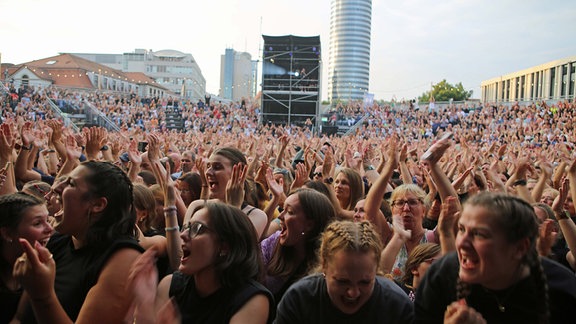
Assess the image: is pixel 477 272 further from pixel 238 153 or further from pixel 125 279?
pixel 238 153

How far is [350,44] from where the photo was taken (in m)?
152

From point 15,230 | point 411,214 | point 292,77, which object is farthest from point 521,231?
point 292,77

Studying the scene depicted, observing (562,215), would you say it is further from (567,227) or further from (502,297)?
(502,297)

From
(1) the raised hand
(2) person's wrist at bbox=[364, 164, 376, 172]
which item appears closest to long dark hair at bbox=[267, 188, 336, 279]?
(1) the raised hand

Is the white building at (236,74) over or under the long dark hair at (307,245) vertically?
over

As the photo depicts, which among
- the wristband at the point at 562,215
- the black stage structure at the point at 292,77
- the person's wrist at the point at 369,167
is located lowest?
the wristband at the point at 562,215

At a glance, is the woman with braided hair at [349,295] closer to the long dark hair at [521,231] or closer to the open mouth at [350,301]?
the open mouth at [350,301]

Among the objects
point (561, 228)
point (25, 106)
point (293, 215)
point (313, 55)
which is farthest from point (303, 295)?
point (313, 55)

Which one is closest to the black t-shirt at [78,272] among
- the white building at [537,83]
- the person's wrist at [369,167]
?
the person's wrist at [369,167]

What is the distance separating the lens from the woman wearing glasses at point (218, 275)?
2.27 m

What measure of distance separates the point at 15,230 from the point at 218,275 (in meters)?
1.08

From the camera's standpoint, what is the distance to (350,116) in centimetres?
3080

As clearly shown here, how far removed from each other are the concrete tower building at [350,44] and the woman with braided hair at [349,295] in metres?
148

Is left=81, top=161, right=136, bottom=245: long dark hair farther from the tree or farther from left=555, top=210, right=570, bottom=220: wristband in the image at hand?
the tree
